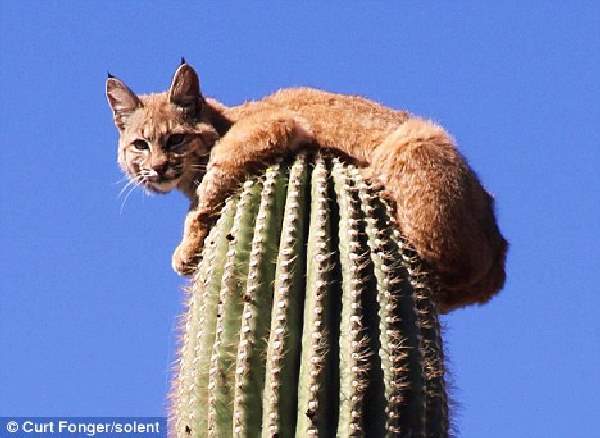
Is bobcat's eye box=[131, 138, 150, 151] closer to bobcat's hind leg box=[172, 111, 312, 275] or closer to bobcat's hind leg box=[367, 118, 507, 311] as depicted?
bobcat's hind leg box=[172, 111, 312, 275]

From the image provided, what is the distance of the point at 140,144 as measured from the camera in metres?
6.01

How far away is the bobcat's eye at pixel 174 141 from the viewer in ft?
19.2

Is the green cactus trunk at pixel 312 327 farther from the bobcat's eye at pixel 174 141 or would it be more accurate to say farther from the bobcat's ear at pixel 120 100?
the bobcat's ear at pixel 120 100

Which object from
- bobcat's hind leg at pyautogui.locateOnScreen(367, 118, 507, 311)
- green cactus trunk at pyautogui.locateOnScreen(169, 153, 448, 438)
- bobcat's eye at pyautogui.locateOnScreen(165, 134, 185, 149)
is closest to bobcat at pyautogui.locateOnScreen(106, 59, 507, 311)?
bobcat's hind leg at pyautogui.locateOnScreen(367, 118, 507, 311)

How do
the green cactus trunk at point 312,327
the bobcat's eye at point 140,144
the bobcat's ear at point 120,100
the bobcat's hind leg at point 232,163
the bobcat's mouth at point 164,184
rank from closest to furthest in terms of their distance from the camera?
the green cactus trunk at point 312,327
the bobcat's hind leg at point 232,163
the bobcat's mouth at point 164,184
the bobcat's eye at point 140,144
the bobcat's ear at point 120,100

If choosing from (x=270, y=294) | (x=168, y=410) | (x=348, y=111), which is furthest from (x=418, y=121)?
(x=168, y=410)

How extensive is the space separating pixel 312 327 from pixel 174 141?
1852mm

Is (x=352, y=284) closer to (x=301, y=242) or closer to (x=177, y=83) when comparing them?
(x=301, y=242)

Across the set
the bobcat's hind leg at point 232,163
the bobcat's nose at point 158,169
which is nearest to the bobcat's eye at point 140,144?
the bobcat's nose at point 158,169

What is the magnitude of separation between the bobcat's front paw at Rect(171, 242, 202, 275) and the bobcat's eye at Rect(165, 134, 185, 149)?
0.91m

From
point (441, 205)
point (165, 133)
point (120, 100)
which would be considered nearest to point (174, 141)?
point (165, 133)

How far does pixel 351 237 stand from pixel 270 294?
1.11 feet

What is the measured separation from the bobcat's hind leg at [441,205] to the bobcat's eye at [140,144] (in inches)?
58.3

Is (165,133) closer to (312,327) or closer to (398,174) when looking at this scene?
(398,174)
